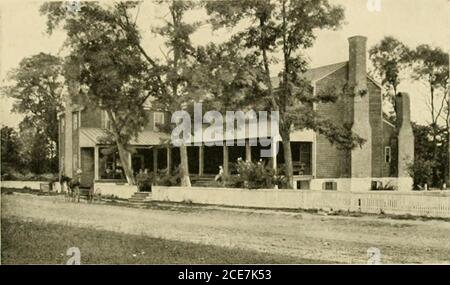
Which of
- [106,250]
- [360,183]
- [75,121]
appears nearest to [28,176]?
[75,121]

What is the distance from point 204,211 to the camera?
687 inches

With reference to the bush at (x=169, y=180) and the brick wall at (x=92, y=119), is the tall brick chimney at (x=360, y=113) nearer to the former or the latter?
the bush at (x=169, y=180)

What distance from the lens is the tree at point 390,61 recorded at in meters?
19.2

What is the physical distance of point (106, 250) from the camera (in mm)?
10688

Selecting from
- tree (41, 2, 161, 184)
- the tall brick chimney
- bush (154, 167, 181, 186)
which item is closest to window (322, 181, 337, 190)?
the tall brick chimney

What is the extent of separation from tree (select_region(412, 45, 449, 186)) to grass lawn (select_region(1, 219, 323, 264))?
30.7 ft

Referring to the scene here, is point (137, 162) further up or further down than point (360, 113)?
further down

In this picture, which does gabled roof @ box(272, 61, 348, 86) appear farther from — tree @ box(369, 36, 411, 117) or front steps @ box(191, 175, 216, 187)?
front steps @ box(191, 175, 216, 187)

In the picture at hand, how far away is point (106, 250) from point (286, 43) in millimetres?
9375

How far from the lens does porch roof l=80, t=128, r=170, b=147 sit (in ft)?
83.4

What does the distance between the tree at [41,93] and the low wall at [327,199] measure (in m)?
5.13

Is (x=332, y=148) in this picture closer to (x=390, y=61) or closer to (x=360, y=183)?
(x=360, y=183)
